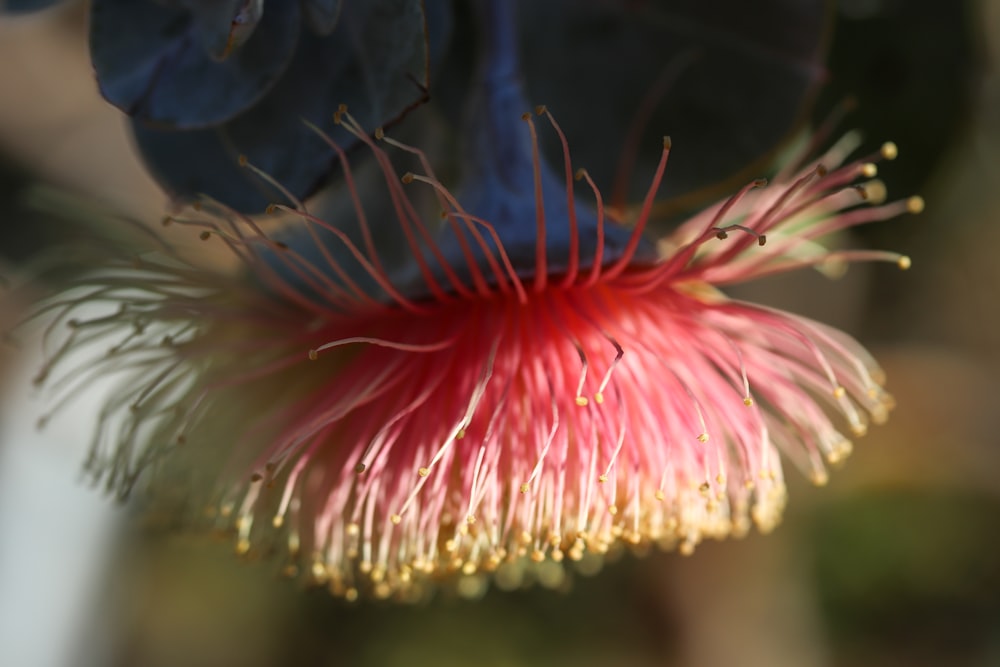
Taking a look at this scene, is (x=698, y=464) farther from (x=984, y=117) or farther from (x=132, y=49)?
(x=984, y=117)

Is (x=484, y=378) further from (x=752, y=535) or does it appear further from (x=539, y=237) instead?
(x=752, y=535)

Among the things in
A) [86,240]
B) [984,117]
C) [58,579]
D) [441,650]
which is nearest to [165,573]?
[441,650]

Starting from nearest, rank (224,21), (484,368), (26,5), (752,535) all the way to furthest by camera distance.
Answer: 1. (224,21)
2. (484,368)
3. (26,5)
4. (752,535)

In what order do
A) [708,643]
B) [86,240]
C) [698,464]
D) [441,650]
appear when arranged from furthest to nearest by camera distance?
[441,650]
[708,643]
[86,240]
[698,464]

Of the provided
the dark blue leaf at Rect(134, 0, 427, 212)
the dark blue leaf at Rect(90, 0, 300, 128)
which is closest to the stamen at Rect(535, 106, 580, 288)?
the dark blue leaf at Rect(134, 0, 427, 212)

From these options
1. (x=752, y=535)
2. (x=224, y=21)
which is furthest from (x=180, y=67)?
(x=752, y=535)

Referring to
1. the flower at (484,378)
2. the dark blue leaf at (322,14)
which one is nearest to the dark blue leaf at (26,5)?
the flower at (484,378)

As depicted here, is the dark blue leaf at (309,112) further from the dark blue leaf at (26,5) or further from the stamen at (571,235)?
the dark blue leaf at (26,5)
